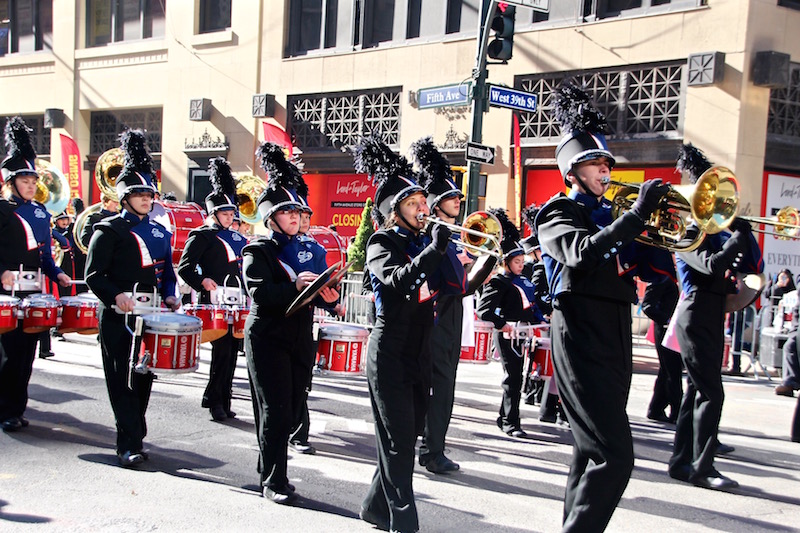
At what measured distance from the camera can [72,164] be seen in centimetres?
2569

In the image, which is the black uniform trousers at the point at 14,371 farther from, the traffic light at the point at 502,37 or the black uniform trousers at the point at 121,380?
the traffic light at the point at 502,37

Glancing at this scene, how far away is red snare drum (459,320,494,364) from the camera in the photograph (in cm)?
859

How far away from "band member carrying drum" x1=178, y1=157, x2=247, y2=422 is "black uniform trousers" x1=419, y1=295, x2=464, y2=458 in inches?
93.8

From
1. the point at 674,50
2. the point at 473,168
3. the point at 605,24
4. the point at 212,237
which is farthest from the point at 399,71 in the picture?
the point at 212,237

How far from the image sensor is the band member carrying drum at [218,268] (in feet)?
27.7

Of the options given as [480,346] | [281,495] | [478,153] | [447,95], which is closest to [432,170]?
[480,346]

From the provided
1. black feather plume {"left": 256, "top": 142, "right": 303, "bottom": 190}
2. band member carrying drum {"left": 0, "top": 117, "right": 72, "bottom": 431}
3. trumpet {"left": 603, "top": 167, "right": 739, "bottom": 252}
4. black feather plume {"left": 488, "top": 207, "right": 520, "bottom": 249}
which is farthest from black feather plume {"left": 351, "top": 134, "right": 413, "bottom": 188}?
black feather plume {"left": 488, "top": 207, "right": 520, "bottom": 249}

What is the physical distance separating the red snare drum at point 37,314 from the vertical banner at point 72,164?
19181 millimetres

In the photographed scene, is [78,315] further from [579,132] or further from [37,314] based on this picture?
[579,132]

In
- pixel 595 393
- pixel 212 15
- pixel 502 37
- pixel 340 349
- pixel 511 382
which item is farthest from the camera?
pixel 212 15

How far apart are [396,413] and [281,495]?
3.91ft

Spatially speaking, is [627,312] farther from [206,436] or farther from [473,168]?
[473,168]

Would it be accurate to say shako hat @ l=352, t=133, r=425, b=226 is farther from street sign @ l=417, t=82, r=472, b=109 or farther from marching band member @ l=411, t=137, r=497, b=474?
street sign @ l=417, t=82, r=472, b=109

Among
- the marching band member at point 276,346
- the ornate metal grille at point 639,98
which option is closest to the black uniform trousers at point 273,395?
the marching band member at point 276,346
